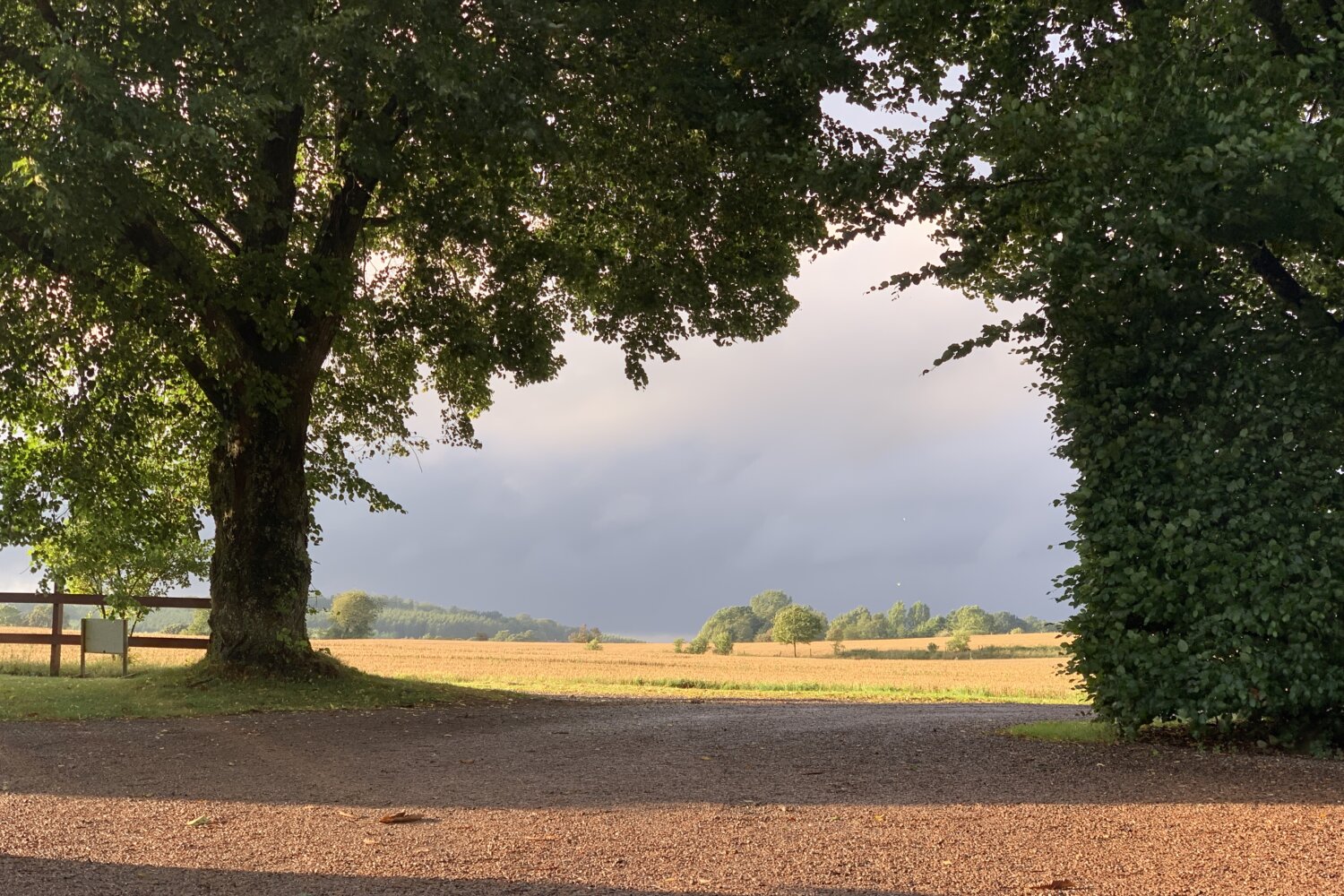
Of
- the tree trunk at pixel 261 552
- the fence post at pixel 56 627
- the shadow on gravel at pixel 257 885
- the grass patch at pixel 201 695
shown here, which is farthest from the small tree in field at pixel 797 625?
the shadow on gravel at pixel 257 885

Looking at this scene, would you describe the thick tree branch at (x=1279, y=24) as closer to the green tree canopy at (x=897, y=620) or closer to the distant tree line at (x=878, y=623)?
the distant tree line at (x=878, y=623)

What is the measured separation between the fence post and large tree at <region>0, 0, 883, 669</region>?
11.2 ft

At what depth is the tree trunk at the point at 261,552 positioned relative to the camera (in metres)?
16.8

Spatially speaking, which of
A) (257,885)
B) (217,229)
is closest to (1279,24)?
(257,885)

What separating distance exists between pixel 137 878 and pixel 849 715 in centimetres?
1016

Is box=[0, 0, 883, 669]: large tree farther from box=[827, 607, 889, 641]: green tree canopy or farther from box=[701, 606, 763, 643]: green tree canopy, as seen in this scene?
box=[701, 606, 763, 643]: green tree canopy

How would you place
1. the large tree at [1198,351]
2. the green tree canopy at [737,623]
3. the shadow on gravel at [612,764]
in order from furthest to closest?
the green tree canopy at [737,623], the large tree at [1198,351], the shadow on gravel at [612,764]

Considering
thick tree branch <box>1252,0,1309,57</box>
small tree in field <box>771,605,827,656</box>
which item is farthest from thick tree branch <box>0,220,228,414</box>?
small tree in field <box>771,605,827,656</box>

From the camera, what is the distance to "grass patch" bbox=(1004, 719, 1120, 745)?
1104 cm

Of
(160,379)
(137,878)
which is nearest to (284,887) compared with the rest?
(137,878)

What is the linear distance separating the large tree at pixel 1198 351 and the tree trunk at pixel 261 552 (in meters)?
10.7

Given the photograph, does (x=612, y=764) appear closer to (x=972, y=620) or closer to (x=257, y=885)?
(x=257, y=885)

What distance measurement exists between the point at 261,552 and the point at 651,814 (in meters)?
11.5

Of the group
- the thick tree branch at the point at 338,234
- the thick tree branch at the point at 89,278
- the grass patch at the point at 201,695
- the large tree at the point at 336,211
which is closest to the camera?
the large tree at the point at 336,211
